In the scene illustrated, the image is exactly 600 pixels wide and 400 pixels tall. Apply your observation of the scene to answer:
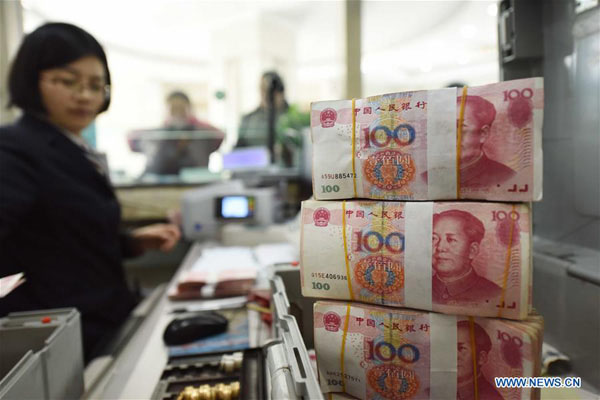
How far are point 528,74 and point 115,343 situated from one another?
1.43 meters

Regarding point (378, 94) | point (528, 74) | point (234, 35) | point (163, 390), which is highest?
point (234, 35)

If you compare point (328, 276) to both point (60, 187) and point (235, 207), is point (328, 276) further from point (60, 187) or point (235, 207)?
point (235, 207)

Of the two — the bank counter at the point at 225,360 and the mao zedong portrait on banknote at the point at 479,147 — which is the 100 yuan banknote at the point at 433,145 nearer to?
the mao zedong portrait on banknote at the point at 479,147

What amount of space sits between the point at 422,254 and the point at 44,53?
136 cm

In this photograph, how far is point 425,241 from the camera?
20.4 inches

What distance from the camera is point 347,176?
1.84 feet

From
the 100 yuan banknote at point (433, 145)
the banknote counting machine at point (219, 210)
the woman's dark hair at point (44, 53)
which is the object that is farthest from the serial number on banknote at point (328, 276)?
the banknote counting machine at point (219, 210)

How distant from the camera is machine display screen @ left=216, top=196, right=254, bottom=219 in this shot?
1931mm

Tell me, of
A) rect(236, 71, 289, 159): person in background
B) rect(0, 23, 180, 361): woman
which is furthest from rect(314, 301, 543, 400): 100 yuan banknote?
rect(236, 71, 289, 159): person in background

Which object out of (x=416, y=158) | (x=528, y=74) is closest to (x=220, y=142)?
(x=528, y=74)

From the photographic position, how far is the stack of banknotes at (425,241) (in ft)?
1.59

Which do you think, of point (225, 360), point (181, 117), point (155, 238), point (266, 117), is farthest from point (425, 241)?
point (181, 117)

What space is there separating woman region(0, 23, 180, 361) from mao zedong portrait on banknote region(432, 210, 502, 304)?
1.15 m

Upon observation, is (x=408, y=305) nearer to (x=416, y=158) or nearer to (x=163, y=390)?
(x=416, y=158)
